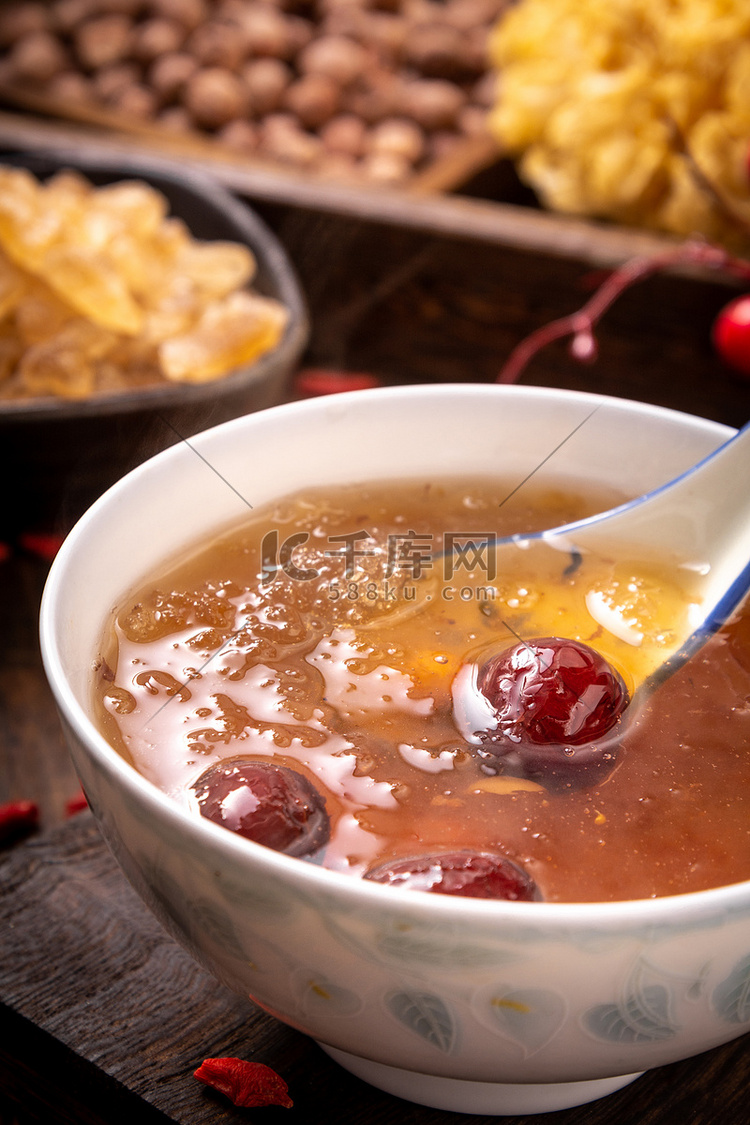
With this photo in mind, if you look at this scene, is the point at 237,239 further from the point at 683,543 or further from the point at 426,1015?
the point at 426,1015

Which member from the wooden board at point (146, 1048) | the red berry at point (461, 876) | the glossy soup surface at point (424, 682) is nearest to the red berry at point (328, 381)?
the glossy soup surface at point (424, 682)

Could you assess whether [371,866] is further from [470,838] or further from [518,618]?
[518,618]

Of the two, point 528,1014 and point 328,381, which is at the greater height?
point 528,1014

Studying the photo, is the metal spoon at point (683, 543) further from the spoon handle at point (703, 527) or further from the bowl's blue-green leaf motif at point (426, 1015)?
the bowl's blue-green leaf motif at point (426, 1015)

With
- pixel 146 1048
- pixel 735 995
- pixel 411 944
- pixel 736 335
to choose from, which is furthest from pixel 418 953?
pixel 736 335

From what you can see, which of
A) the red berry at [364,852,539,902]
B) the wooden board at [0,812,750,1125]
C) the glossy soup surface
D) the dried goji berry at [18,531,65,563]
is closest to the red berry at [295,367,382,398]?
the dried goji berry at [18,531,65,563]
